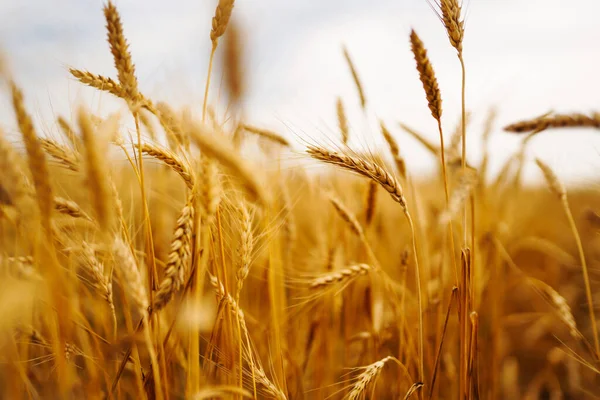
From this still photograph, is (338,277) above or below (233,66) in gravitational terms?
below

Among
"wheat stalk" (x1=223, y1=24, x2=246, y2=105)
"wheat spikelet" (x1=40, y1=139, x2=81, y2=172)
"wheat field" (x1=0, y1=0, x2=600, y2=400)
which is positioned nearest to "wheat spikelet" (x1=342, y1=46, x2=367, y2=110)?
"wheat field" (x1=0, y1=0, x2=600, y2=400)

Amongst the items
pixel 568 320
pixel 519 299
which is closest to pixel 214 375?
pixel 568 320

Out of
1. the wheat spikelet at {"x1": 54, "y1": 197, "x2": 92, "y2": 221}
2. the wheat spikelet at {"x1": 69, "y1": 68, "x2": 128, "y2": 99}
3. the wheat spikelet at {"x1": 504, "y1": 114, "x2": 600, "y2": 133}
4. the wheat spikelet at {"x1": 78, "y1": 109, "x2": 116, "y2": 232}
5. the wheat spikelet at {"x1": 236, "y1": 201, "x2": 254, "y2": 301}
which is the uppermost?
the wheat spikelet at {"x1": 69, "y1": 68, "x2": 128, "y2": 99}

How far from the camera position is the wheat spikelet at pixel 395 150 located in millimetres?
1599

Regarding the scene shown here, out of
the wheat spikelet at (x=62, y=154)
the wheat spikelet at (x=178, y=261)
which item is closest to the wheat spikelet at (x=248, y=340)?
the wheat spikelet at (x=178, y=261)

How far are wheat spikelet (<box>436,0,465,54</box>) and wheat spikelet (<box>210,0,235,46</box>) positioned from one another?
0.64 m

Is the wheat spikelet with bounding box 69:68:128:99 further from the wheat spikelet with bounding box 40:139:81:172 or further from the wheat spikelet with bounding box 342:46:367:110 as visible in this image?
the wheat spikelet with bounding box 342:46:367:110

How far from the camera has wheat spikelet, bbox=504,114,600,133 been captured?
1037 mm

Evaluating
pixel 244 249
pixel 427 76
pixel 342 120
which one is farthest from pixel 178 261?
pixel 342 120

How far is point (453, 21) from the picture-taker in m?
1.11

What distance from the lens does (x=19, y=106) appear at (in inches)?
34.0

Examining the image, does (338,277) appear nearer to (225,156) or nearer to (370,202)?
(370,202)

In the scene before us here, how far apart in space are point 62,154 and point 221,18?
25.0 inches

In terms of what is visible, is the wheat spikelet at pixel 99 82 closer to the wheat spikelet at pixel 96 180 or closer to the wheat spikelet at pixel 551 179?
the wheat spikelet at pixel 96 180
